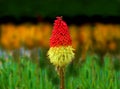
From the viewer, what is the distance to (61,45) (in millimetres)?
4074

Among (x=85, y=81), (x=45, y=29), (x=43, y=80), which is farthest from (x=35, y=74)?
(x=45, y=29)

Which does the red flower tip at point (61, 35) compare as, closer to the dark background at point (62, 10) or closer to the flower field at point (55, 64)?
the flower field at point (55, 64)

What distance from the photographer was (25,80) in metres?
5.41

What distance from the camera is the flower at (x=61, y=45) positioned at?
4043 mm

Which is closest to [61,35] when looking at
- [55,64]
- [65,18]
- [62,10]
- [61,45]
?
[61,45]

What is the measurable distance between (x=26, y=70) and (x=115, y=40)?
19.4 ft

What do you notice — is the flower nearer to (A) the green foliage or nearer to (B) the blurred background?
(A) the green foliage

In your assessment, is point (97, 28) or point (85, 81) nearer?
point (85, 81)

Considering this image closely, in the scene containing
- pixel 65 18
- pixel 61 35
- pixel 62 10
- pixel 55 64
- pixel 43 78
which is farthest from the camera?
pixel 65 18

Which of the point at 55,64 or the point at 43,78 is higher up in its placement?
the point at 55,64

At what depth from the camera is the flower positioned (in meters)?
4.04

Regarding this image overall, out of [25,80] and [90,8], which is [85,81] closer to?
[25,80]

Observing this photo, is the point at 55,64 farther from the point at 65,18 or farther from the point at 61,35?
the point at 65,18

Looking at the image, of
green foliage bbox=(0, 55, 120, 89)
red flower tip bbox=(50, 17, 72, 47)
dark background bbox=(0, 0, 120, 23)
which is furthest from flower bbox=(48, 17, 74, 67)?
dark background bbox=(0, 0, 120, 23)
